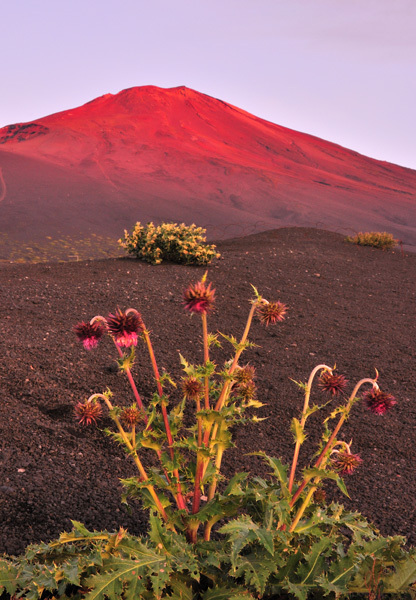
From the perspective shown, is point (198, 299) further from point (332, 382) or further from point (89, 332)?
point (332, 382)

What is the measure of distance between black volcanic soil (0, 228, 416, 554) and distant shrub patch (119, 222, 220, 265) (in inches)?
10.2

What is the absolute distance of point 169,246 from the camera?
8.94m

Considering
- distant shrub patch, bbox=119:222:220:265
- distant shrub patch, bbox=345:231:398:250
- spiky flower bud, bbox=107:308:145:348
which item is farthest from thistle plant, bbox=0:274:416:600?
distant shrub patch, bbox=345:231:398:250

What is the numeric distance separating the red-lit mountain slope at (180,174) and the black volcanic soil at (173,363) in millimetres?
11439

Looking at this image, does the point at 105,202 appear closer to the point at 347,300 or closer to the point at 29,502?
the point at 347,300

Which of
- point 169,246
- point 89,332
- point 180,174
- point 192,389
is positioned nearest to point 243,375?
point 192,389

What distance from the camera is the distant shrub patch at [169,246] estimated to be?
866cm

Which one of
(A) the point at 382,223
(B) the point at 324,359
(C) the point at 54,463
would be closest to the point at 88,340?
(C) the point at 54,463

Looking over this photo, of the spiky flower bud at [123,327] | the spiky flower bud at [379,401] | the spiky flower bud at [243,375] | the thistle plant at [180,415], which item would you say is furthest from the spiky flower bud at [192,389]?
the spiky flower bud at [379,401]

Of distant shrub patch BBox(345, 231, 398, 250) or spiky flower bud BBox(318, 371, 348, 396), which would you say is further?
distant shrub patch BBox(345, 231, 398, 250)

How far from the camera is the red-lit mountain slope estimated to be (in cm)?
2606

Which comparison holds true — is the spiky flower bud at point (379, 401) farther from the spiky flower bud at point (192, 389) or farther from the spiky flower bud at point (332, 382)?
the spiky flower bud at point (192, 389)

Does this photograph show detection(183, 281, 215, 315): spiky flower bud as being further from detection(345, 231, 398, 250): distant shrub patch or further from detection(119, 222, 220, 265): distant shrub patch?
detection(345, 231, 398, 250): distant shrub patch

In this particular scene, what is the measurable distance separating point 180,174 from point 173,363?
3285cm
